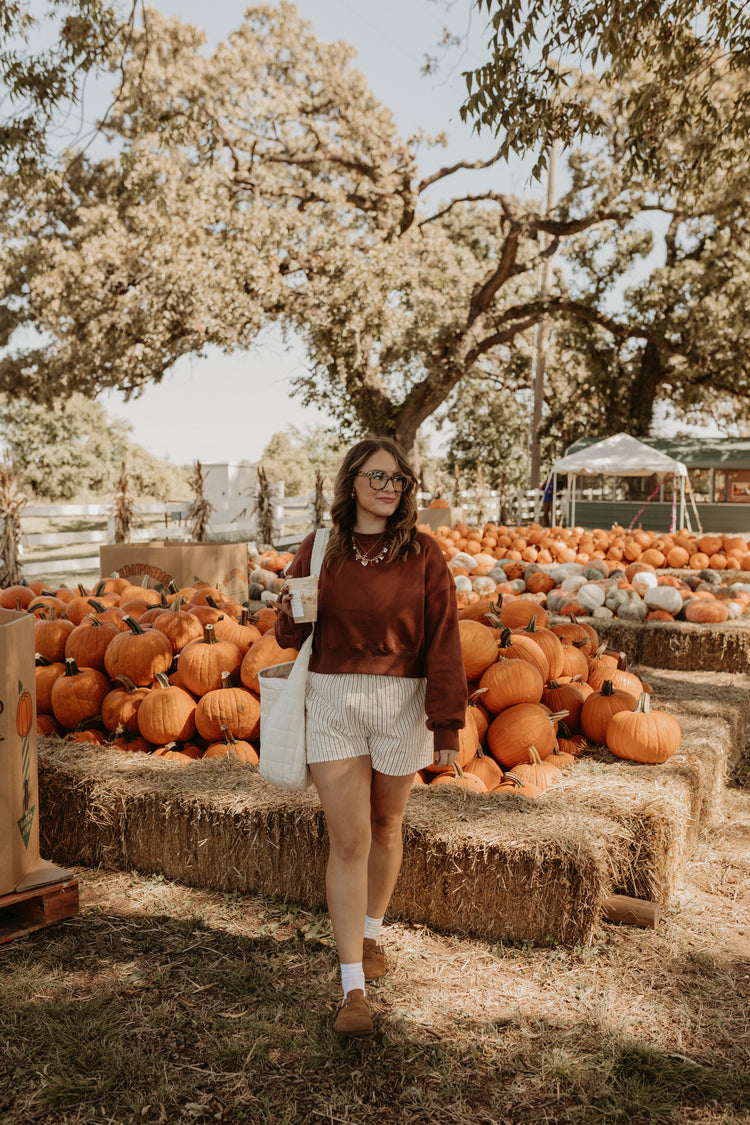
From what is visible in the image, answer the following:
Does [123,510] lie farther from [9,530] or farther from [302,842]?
[302,842]

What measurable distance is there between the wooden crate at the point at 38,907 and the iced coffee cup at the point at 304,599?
55.5 inches

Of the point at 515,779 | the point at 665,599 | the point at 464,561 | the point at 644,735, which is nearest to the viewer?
the point at 515,779

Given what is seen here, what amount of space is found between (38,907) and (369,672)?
153cm

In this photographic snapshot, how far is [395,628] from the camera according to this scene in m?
2.40

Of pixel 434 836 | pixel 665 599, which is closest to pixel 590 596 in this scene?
pixel 665 599

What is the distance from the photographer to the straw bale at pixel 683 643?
21.1 ft

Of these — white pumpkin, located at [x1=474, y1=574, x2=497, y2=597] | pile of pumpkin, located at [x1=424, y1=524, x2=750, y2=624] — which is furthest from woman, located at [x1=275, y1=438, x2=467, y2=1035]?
white pumpkin, located at [x1=474, y1=574, x2=497, y2=597]

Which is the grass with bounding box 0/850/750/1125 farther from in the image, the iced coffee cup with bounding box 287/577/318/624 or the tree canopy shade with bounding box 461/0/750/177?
the tree canopy shade with bounding box 461/0/750/177

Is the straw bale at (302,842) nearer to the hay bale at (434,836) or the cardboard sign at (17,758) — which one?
the hay bale at (434,836)

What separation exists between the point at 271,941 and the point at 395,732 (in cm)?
101

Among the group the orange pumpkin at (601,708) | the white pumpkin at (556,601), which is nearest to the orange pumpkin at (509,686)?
the orange pumpkin at (601,708)

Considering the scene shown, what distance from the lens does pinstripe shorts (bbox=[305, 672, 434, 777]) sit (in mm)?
2377

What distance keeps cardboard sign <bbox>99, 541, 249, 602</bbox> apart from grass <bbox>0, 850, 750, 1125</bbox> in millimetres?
3558

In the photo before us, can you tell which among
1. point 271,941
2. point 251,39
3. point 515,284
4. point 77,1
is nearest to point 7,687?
point 271,941
